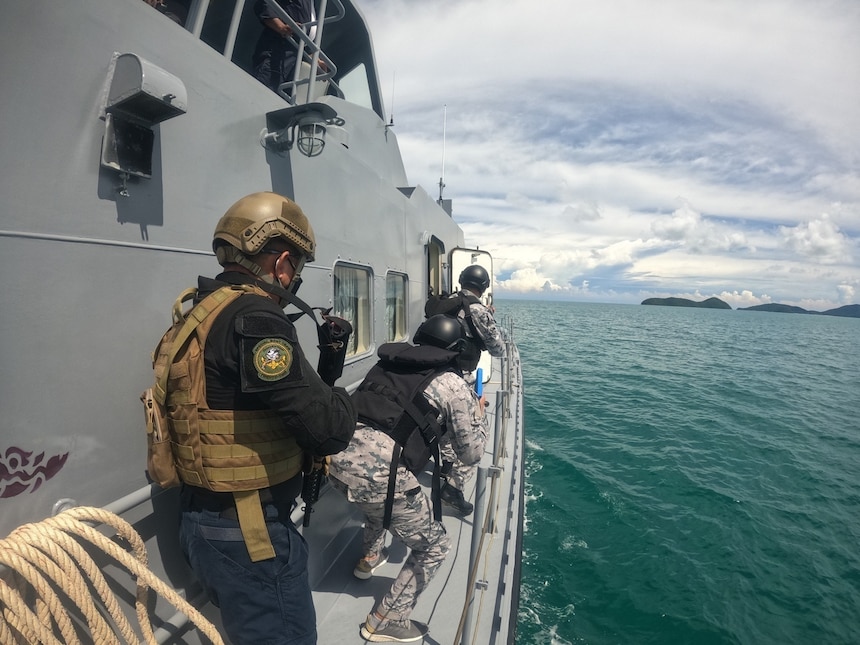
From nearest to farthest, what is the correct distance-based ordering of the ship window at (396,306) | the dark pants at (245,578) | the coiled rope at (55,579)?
the coiled rope at (55,579), the dark pants at (245,578), the ship window at (396,306)

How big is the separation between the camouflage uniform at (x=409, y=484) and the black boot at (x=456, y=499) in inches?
66.3

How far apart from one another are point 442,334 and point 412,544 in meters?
1.39

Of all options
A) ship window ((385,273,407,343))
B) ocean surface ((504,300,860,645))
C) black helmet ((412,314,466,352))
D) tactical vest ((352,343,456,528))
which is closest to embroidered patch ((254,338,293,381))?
tactical vest ((352,343,456,528))

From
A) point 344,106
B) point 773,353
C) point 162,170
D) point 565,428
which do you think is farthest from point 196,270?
point 773,353

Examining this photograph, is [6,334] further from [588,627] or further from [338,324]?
[588,627]

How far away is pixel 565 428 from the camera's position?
12.4 meters

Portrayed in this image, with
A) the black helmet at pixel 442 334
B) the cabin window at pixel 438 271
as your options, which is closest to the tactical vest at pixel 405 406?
the black helmet at pixel 442 334

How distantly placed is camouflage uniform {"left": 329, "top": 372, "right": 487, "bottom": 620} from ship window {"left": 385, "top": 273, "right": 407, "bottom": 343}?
2.88m

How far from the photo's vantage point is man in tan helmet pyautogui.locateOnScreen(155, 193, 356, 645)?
158 centimetres

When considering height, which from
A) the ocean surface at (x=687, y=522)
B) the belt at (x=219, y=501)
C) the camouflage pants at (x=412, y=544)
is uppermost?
the belt at (x=219, y=501)

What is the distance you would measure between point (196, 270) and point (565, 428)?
11.8 metres

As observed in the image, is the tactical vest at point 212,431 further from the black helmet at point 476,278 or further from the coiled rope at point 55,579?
the black helmet at point 476,278

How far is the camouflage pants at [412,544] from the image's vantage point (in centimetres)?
265

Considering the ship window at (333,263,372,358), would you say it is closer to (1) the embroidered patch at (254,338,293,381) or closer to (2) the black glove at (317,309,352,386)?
(2) the black glove at (317,309,352,386)
